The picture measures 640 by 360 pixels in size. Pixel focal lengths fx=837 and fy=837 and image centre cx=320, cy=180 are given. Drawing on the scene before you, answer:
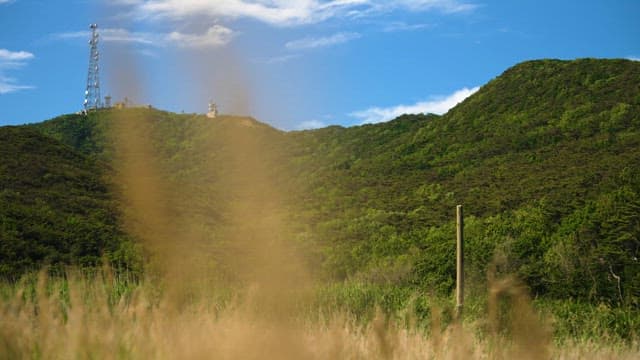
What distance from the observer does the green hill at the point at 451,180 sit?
41.0 feet

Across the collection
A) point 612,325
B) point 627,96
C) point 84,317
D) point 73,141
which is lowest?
point 612,325

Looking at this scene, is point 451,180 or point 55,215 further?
point 451,180

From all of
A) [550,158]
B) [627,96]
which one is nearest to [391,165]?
[550,158]

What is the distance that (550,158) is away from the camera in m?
55.4

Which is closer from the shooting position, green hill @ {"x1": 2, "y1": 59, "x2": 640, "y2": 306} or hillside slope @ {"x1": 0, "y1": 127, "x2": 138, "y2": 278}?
green hill @ {"x1": 2, "y1": 59, "x2": 640, "y2": 306}

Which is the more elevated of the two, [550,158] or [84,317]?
[550,158]

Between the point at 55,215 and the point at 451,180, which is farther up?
the point at 451,180

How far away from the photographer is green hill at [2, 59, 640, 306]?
12484 millimetres

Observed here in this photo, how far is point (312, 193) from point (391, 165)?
60.6 feet

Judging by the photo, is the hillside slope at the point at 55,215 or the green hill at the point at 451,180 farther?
the hillside slope at the point at 55,215

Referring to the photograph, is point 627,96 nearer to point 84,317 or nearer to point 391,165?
point 391,165

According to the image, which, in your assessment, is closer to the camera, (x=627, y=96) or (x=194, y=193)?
(x=194, y=193)

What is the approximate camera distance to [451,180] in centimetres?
5712

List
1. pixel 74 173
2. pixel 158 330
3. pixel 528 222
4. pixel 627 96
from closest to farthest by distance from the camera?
pixel 158 330 < pixel 74 173 < pixel 528 222 < pixel 627 96
